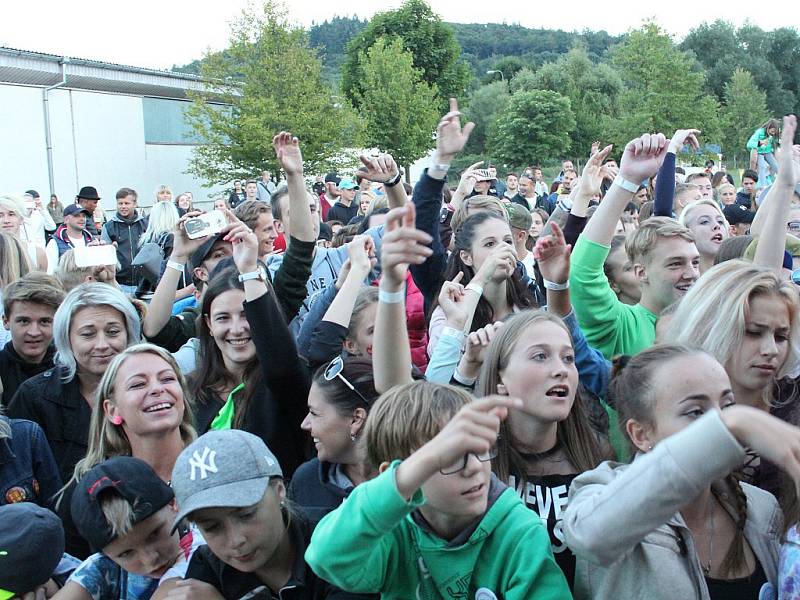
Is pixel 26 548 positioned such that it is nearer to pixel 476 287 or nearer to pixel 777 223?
pixel 476 287

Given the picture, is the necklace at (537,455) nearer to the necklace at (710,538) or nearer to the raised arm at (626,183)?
the necklace at (710,538)

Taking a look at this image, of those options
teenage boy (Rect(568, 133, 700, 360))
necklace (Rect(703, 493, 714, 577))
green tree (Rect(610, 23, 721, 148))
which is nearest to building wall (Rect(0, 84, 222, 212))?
green tree (Rect(610, 23, 721, 148))

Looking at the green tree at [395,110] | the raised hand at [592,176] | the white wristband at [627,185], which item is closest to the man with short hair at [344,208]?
the raised hand at [592,176]

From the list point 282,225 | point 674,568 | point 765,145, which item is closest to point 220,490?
point 674,568

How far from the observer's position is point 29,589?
2.79m

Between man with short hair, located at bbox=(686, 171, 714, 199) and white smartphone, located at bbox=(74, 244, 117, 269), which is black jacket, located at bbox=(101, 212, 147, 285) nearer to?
white smartphone, located at bbox=(74, 244, 117, 269)

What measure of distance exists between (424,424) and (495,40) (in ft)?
471

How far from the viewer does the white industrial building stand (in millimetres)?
Answer: 25984

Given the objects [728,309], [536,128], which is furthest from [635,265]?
[536,128]

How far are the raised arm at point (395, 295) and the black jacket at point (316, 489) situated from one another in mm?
379

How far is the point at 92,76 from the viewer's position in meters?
29.6

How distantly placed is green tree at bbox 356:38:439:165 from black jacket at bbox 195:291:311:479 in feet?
126

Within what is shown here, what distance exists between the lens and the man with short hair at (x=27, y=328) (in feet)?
15.4

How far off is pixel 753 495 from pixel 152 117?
35.3m
